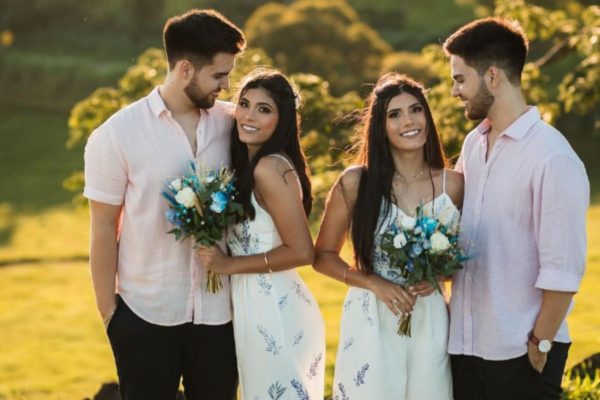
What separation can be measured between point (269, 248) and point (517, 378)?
110 centimetres

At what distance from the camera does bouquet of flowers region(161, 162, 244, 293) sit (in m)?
4.05

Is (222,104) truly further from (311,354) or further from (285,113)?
(311,354)

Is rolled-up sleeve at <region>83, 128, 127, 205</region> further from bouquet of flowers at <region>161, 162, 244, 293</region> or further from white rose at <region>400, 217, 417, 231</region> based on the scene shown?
white rose at <region>400, 217, 417, 231</region>

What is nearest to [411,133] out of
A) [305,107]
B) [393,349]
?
[393,349]

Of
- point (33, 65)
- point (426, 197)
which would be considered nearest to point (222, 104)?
point (426, 197)

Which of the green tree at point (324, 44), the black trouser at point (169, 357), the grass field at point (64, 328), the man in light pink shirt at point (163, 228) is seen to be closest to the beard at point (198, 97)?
the man in light pink shirt at point (163, 228)

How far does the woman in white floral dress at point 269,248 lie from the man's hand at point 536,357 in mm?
935

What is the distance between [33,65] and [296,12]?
10.7 metres

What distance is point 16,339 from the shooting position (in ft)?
36.1

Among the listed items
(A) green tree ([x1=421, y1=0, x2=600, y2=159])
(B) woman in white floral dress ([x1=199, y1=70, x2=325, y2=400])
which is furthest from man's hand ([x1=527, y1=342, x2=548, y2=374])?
(A) green tree ([x1=421, y1=0, x2=600, y2=159])

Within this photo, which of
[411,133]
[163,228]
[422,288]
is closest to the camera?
[422,288]

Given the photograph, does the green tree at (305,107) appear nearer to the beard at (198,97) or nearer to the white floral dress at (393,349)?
the beard at (198,97)

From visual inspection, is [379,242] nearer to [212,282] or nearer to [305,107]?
[212,282]

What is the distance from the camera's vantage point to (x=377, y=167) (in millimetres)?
4211
